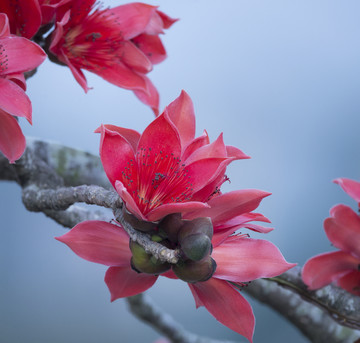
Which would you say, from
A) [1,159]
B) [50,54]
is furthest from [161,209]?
[1,159]

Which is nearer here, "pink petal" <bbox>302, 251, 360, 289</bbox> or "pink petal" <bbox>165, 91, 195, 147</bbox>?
"pink petal" <bbox>165, 91, 195, 147</bbox>

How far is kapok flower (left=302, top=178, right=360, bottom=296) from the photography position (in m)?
0.49

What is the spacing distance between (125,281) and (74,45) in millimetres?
238

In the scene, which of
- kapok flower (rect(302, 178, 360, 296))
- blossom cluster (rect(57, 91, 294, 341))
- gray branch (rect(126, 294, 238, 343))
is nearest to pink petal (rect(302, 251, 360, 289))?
kapok flower (rect(302, 178, 360, 296))

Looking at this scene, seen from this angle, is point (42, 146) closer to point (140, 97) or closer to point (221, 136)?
point (140, 97)

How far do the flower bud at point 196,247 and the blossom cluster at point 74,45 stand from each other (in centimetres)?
15

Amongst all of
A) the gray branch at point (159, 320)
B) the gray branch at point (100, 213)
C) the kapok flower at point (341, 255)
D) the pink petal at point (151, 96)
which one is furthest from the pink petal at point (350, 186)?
the gray branch at point (159, 320)

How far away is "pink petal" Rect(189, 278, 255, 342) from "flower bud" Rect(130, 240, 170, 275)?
1.4 inches

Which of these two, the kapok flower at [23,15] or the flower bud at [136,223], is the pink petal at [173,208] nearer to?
the flower bud at [136,223]

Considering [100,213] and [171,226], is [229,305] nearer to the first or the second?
[171,226]

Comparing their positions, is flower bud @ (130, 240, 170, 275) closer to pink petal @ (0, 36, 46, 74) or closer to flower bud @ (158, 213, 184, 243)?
flower bud @ (158, 213, 184, 243)

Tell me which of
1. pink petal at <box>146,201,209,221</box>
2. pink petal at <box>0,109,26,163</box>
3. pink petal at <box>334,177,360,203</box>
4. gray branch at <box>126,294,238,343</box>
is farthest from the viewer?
gray branch at <box>126,294,238,343</box>

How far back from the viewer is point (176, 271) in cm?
30

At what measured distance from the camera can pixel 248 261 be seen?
32 cm
